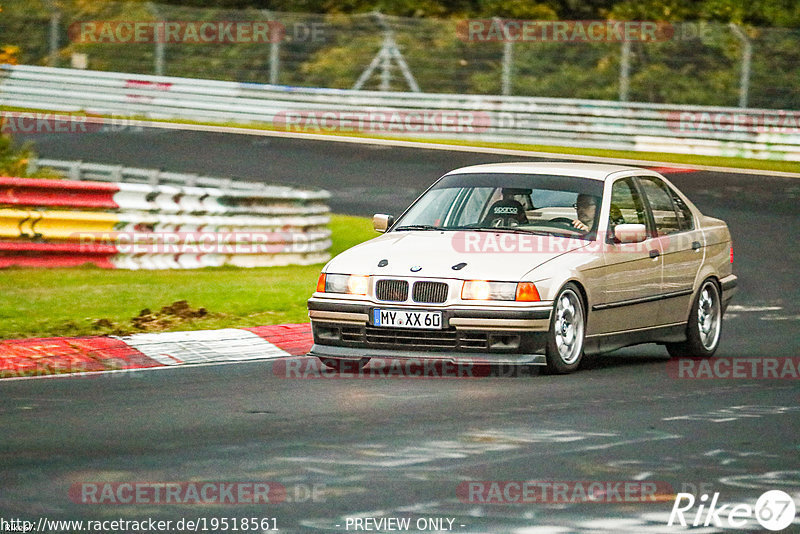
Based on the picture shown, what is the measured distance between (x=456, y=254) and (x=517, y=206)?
37.9 inches

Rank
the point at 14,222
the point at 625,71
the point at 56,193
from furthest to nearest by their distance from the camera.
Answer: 1. the point at 625,71
2. the point at 56,193
3. the point at 14,222

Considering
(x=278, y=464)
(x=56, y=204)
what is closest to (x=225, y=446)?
(x=278, y=464)

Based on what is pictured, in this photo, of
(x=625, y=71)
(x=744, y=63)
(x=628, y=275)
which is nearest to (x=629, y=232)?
(x=628, y=275)

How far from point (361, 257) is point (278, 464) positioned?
10.8ft

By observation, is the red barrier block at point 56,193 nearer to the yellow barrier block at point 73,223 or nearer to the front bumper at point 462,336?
the yellow barrier block at point 73,223

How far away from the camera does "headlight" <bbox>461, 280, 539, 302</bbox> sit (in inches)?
366

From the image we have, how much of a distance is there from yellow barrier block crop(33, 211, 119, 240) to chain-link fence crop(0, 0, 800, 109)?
658 inches

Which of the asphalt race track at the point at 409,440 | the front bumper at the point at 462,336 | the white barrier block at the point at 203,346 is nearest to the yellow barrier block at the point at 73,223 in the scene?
the white barrier block at the point at 203,346

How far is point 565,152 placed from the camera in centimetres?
2752

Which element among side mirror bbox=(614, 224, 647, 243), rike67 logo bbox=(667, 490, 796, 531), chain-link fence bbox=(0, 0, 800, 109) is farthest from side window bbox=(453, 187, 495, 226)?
chain-link fence bbox=(0, 0, 800, 109)

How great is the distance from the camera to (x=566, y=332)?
31.8 feet

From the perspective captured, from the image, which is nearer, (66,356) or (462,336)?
(462,336)

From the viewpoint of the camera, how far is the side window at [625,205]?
10.5 m

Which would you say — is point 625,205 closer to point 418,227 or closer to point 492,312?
point 418,227
